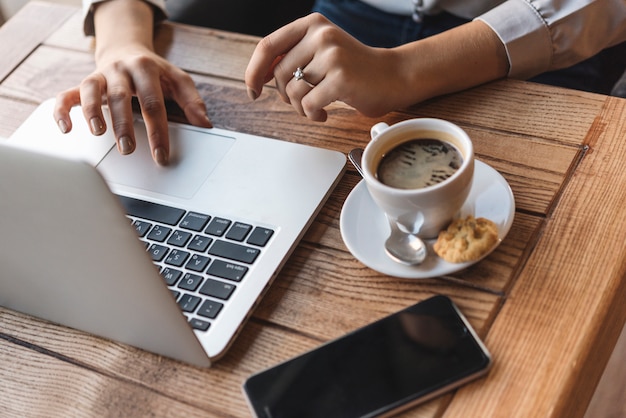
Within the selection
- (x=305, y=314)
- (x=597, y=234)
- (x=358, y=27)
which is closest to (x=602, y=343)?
(x=597, y=234)

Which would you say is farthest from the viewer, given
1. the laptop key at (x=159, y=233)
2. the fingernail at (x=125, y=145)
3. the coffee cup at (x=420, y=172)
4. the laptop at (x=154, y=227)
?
the fingernail at (x=125, y=145)

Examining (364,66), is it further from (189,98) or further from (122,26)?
(122,26)

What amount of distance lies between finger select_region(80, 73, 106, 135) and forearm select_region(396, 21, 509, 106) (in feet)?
1.18

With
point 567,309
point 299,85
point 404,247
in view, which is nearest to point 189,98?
point 299,85

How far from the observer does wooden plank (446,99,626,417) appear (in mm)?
547

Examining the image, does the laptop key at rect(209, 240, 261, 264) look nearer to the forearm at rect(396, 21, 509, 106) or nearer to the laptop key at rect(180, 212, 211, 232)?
the laptop key at rect(180, 212, 211, 232)

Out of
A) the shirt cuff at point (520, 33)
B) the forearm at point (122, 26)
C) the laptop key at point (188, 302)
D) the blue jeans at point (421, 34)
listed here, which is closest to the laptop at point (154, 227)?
the laptop key at point (188, 302)

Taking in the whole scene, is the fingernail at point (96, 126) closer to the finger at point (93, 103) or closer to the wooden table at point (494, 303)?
the finger at point (93, 103)

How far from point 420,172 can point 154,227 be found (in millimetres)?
284

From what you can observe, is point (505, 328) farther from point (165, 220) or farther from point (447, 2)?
point (447, 2)

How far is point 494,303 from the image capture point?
2.00 feet

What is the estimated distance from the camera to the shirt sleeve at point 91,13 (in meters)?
1.03

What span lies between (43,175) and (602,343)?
0.50 metres

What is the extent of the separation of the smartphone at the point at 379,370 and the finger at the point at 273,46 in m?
0.36
